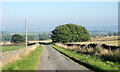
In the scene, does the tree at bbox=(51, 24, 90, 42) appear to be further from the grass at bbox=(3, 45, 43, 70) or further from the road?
the grass at bbox=(3, 45, 43, 70)

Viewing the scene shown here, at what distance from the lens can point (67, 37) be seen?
4048 inches

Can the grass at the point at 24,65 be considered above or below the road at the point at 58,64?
above

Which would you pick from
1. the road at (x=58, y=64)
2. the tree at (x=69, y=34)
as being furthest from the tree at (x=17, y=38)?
the road at (x=58, y=64)

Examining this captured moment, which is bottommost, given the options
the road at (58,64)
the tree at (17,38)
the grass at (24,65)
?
the road at (58,64)

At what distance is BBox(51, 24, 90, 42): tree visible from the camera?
10172 centimetres

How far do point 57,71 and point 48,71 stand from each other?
1.82ft

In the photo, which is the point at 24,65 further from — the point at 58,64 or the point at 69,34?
the point at 69,34

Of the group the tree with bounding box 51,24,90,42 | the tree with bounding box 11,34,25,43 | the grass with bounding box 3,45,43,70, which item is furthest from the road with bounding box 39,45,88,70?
the tree with bounding box 11,34,25,43

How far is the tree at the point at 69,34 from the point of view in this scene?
101725 mm

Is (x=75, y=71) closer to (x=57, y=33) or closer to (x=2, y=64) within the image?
(x=2, y=64)

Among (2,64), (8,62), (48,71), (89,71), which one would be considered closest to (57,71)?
(48,71)

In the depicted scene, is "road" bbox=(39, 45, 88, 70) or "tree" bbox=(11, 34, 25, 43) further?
"tree" bbox=(11, 34, 25, 43)

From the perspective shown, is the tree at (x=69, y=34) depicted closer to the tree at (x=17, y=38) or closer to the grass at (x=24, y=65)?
the tree at (x=17, y=38)

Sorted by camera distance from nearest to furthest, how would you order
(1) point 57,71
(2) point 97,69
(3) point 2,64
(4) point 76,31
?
1. (1) point 57,71
2. (2) point 97,69
3. (3) point 2,64
4. (4) point 76,31
